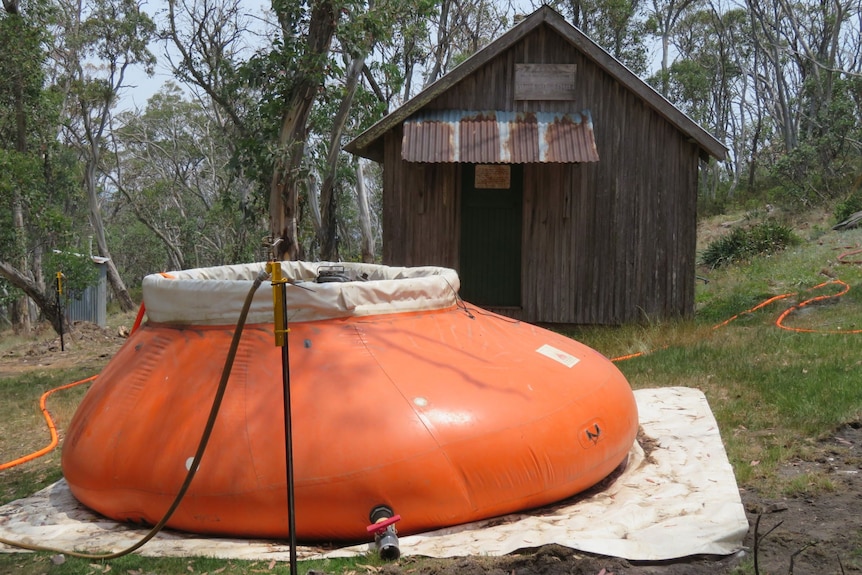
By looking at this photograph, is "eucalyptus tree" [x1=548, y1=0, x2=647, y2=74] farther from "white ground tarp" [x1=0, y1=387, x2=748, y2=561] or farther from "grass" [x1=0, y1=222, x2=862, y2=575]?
"white ground tarp" [x1=0, y1=387, x2=748, y2=561]

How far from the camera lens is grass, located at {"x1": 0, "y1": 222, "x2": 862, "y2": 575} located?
4.18 m

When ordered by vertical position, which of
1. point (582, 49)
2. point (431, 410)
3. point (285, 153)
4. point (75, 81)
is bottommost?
point (431, 410)

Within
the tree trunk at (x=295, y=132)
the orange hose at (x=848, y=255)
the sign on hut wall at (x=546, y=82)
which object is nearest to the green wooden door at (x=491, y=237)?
the sign on hut wall at (x=546, y=82)

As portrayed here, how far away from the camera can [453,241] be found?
11.9 metres

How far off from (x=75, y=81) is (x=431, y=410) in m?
28.9

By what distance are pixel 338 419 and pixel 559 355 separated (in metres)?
1.77

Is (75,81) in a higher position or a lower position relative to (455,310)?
higher

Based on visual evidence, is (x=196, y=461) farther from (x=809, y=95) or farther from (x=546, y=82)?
(x=809, y=95)

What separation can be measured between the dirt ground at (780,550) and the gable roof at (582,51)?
6560 millimetres

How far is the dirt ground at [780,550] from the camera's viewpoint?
3.77 meters

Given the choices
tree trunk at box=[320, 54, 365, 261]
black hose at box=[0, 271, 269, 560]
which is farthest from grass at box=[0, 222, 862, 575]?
tree trunk at box=[320, 54, 365, 261]

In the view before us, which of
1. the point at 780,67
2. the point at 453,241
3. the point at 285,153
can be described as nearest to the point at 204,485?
the point at 453,241

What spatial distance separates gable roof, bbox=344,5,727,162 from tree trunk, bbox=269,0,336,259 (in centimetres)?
163

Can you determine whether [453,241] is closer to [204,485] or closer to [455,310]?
[455,310]
